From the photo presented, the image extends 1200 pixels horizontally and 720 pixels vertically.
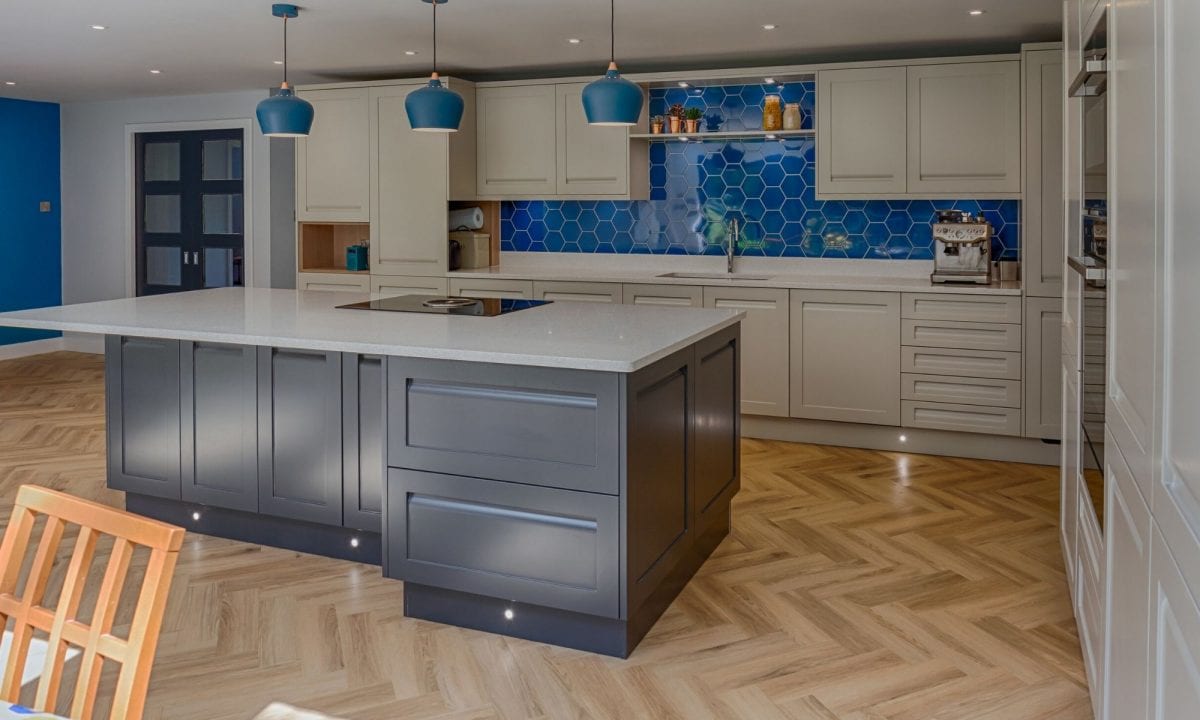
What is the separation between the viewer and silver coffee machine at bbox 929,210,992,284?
5.26 m

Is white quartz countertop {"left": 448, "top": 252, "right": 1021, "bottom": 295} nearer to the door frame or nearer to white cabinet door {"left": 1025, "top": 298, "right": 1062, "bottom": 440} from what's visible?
white cabinet door {"left": 1025, "top": 298, "right": 1062, "bottom": 440}

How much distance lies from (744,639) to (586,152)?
368cm

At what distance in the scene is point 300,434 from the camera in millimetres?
3559

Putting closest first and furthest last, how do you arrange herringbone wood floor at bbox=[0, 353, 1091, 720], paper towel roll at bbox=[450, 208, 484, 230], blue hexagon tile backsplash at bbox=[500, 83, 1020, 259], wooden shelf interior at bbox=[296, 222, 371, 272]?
1. herringbone wood floor at bbox=[0, 353, 1091, 720]
2. blue hexagon tile backsplash at bbox=[500, 83, 1020, 259]
3. paper towel roll at bbox=[450, 208, 484, 230]
4. wooden shelf interior at bbox=[296, 222, 371, 272]

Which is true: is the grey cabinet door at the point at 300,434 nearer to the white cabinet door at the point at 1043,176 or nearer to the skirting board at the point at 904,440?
the skirting board at the point at 904,440

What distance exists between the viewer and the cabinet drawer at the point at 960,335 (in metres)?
5.07

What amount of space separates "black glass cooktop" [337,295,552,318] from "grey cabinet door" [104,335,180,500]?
2.32 ft

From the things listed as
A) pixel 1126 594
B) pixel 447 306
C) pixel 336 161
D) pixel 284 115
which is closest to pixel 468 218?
pixel 336 161

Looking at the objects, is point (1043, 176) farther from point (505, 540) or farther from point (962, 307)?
point (505, 540)

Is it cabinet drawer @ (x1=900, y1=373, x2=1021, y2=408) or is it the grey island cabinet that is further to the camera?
cabinet drawer @ (x1=900, y1=373, x2=1021, y2=408)

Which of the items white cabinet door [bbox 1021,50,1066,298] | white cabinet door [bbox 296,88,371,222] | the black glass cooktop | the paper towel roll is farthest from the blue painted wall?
white cabinet door [bbox 1021,50,1066,298]

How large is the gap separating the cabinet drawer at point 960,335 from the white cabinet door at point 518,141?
7.43ft

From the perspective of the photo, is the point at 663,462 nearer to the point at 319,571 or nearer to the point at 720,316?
the point at 720,316

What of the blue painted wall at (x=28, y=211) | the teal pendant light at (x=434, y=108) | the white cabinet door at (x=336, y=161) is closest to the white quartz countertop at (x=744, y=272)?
the white cabinet door at (x=336, y=161)
